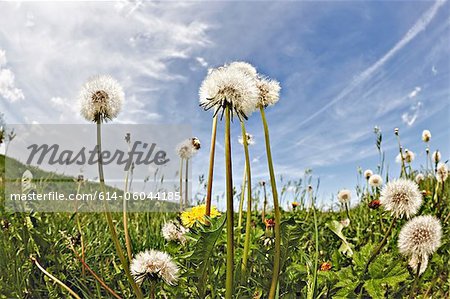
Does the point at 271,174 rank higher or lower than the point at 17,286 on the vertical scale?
higher

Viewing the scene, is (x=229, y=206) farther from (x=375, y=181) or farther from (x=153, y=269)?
(x=375, y=181)

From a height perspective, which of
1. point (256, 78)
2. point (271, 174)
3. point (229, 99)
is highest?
point (256, 78)

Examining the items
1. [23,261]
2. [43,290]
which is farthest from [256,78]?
[23,261]

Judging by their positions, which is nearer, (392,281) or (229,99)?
(229,99)

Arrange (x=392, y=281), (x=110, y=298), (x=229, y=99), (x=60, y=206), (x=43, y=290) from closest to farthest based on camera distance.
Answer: (x=229, y=99)
(x=392, y=281)
(x=110, y=298)
(x=43, y=290)
(x=60, y=206)

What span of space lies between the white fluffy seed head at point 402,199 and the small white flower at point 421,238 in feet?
0.63

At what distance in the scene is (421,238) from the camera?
5.73 feet

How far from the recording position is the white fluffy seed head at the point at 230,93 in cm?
132

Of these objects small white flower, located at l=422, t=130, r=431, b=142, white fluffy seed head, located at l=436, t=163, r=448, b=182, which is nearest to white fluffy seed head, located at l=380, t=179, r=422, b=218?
white fluffy seed head, located at l=436, t=163, r=448, b=182

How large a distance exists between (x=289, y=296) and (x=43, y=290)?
120 cm

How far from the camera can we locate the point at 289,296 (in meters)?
1.78

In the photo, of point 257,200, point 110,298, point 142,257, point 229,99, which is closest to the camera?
point 229,99

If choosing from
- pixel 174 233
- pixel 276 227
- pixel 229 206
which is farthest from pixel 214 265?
pixel 229 206

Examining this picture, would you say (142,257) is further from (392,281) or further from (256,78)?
(392,281)
